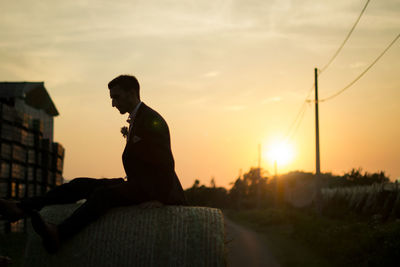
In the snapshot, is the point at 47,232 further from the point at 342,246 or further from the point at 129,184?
the point at 342,246

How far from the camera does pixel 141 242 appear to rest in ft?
13.1

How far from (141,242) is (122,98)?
118 cm

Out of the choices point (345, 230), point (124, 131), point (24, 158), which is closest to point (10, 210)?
point (124, 131)

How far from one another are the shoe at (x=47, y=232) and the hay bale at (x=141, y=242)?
0.09 meters

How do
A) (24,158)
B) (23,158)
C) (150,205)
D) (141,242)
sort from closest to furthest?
(141,242) < (150,205) < (23,158) < (24,158)

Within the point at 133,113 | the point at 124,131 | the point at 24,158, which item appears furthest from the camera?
the point at 24,158

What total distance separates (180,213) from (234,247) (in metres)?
9.81

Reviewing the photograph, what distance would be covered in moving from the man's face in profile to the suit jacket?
113mm

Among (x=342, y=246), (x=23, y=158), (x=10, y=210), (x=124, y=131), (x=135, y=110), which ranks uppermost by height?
(x=23, y=158)

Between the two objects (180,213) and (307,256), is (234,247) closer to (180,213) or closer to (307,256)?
(307,256)

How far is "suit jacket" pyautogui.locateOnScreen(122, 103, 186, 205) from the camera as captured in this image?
4215 millimetres

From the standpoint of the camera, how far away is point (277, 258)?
11.8 metres

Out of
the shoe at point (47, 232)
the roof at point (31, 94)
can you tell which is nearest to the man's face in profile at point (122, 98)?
the shoe at point (47, 232)

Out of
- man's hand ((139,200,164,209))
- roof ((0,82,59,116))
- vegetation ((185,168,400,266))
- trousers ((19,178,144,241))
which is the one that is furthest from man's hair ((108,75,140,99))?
roof ((0,82,59,116))
